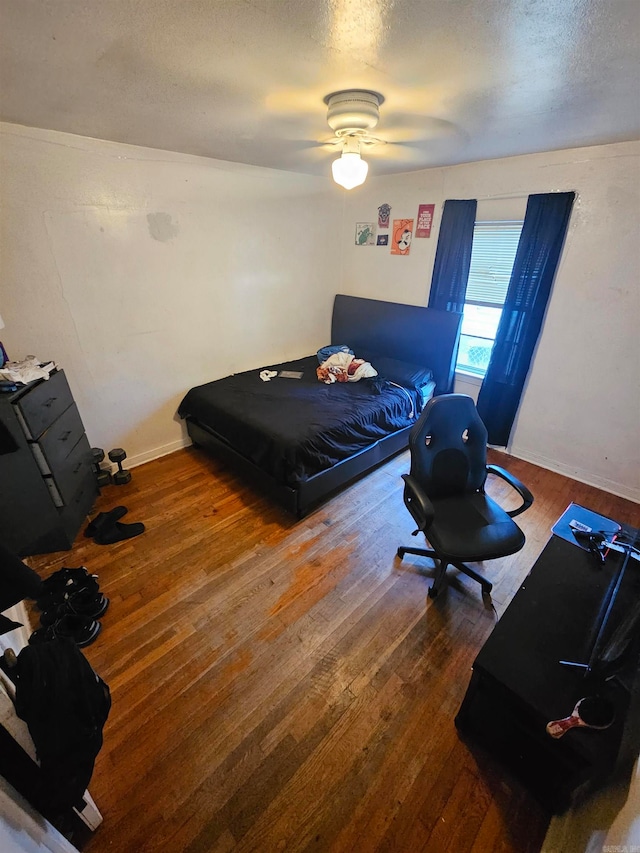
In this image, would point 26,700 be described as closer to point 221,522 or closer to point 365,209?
point 221,522

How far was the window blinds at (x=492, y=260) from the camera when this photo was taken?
9.90 ft

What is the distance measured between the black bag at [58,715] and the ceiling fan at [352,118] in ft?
7.89

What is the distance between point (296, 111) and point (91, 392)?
242cm

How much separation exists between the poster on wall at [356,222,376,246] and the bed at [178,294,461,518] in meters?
0.66

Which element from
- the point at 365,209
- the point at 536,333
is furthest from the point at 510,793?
the point at 365,209

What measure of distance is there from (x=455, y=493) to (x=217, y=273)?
2818mm

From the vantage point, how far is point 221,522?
252 cm

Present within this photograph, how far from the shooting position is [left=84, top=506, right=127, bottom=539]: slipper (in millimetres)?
2357

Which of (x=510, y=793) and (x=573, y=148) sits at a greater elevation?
(x=573, y=148)

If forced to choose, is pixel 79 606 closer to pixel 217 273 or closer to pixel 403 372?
pixel 217 273

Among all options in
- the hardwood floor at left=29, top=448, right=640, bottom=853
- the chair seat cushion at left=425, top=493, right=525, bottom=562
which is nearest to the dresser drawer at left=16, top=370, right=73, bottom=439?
the hardwood floor at left=29, top=448, right=640, bottom=853

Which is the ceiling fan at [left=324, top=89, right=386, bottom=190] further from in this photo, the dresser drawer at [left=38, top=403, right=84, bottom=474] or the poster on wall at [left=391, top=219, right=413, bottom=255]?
the dresser drawer at [left=38, top=403, right=84, bottom=474]

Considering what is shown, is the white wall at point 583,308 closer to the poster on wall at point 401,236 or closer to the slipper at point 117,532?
the poster on wall at point 401,236

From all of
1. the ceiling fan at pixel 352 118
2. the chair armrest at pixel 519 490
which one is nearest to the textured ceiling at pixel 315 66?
the ceiling fan at pixel 352 118
